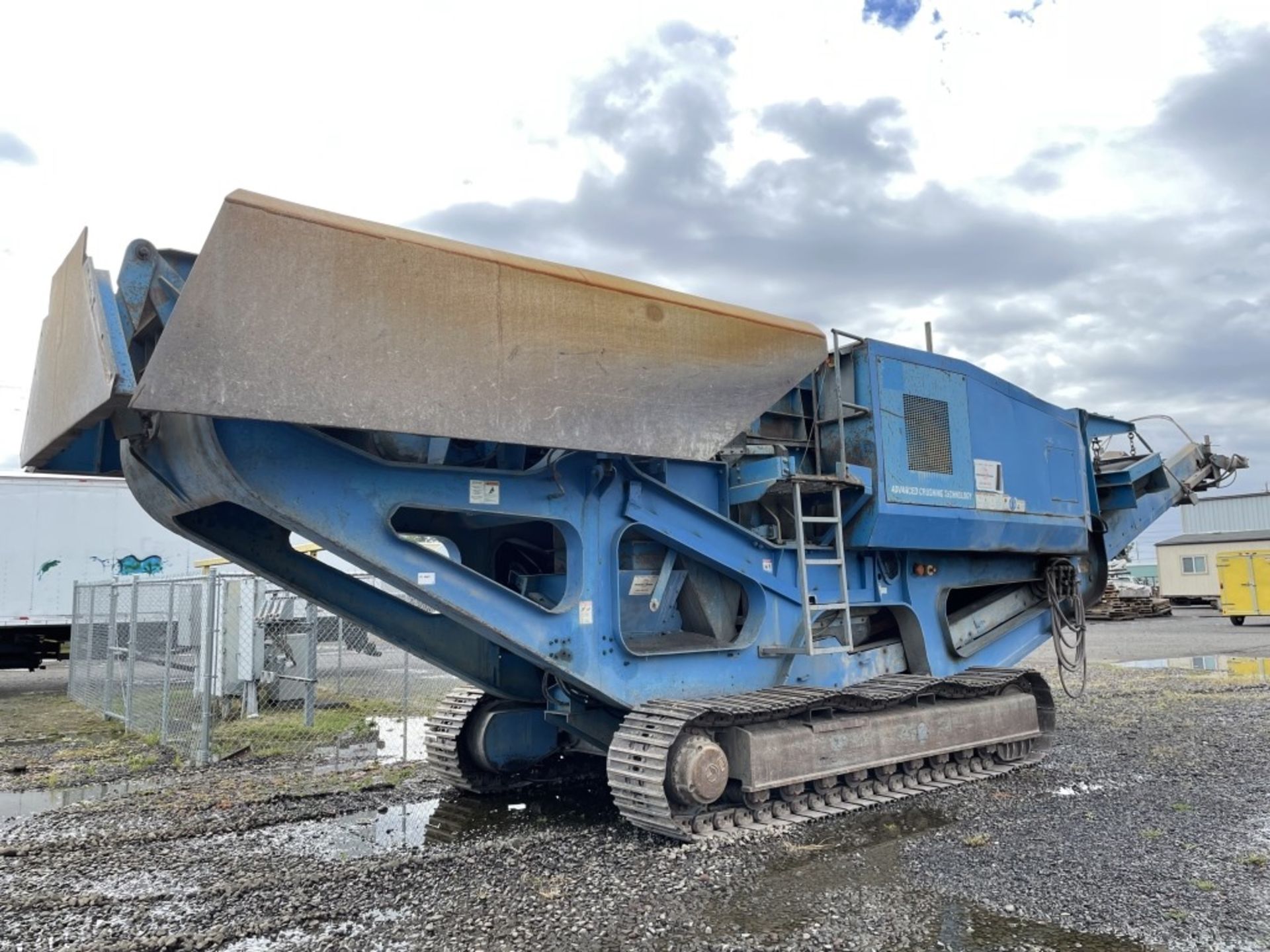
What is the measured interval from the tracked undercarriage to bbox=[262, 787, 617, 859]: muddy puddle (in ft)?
0.92

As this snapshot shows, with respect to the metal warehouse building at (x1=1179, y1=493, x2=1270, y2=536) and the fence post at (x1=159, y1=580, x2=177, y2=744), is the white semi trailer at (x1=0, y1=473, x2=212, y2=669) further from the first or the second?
the metal warehouse building at (x1=1179, y1=493, x2=1270, y2=536)

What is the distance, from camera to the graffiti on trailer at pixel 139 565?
16312mm

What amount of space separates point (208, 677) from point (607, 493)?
185 inches

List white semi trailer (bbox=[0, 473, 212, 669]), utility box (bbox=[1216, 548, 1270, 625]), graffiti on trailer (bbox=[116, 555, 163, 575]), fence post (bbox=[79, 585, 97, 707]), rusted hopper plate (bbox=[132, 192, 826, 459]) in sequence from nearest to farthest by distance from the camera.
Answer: rusted hopper plate (bbox=[132, 192, 826, 459]) < fence post (bbox=[79, 585, 97, 707]) < white semi trailer (bbox=[0, 473, 212, 669]) < graffiti on trailer (bbox=[116, 555, 163, 575]) < utility box (bbox=[1216, 548, 1270, 625])

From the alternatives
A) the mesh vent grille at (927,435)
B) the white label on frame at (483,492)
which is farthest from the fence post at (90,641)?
the mesh vent grille at (927,435)

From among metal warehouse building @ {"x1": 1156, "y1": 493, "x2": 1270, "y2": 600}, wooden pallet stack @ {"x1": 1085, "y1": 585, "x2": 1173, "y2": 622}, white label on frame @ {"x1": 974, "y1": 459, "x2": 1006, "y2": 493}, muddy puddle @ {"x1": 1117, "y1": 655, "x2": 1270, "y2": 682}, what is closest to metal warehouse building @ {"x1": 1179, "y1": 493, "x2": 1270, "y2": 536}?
metal warehouse building @ {"x1": 1156, "y1": 493, "x2": 1270, "y2": 600}

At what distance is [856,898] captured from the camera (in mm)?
4664

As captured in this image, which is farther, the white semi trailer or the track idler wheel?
A: the white semi trailer

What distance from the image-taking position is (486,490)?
5.43 metres

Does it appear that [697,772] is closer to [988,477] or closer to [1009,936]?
[1009,936]

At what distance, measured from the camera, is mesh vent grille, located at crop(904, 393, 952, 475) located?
7.36 metres

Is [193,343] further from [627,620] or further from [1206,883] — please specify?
[1206,883]

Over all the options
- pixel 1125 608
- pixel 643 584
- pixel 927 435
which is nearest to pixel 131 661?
pixel 643 584

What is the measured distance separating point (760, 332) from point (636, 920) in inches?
132
